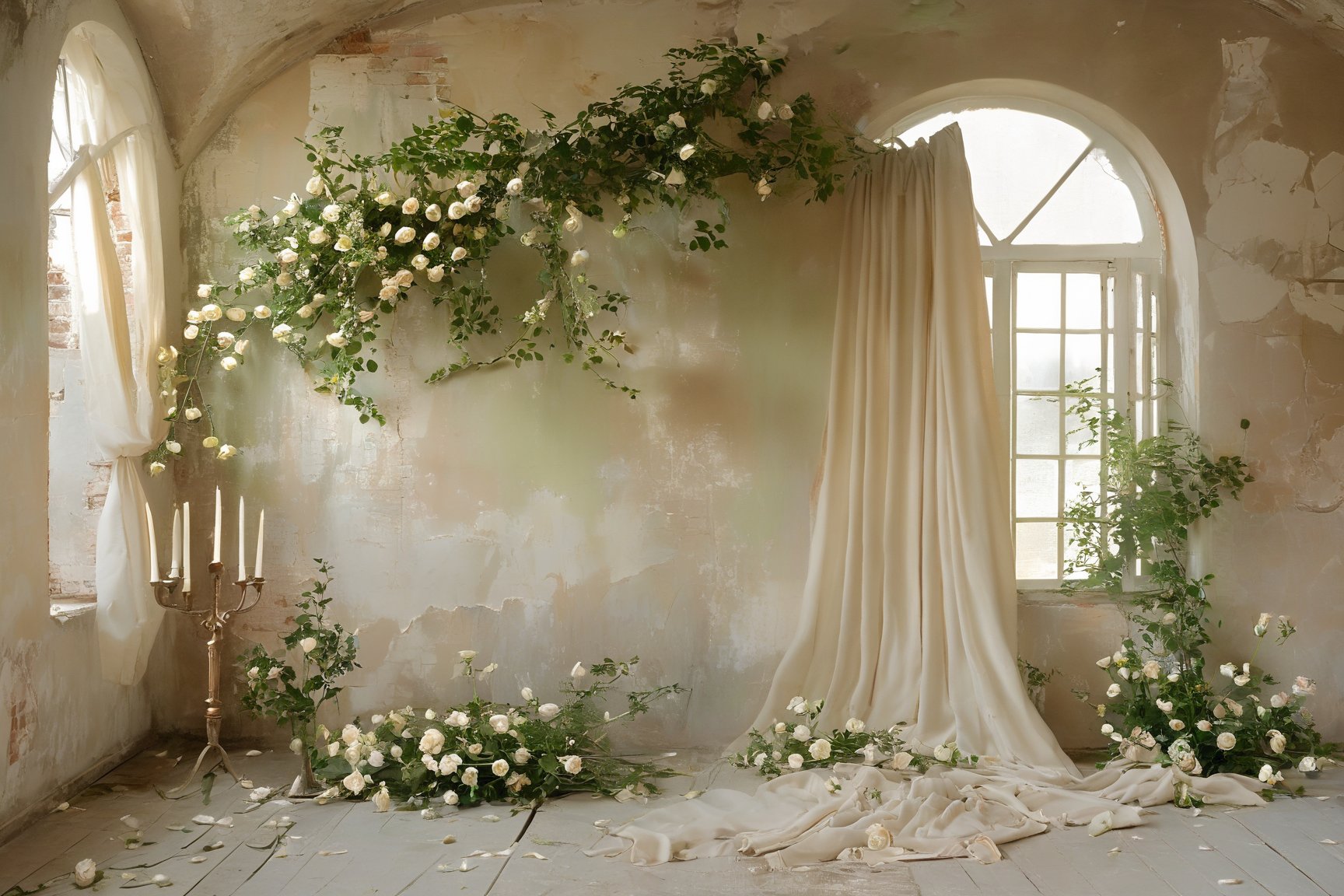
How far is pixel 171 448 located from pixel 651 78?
2492 millimetres

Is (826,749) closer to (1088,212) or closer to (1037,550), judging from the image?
(1037,550)

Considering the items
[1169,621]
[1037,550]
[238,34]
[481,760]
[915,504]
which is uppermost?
[238,34]

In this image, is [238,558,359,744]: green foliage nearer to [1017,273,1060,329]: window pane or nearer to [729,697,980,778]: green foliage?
[729,697,980,778]: green foliage

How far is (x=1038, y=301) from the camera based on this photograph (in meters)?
4.59

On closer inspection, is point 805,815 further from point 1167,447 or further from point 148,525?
point 148,525

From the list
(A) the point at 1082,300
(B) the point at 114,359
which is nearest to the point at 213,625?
(B) the point at 114,359

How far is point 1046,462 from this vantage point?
4.58 metres

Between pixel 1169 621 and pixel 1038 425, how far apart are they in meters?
0.97

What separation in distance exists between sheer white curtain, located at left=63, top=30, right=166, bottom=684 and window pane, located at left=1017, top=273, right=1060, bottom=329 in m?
3.65

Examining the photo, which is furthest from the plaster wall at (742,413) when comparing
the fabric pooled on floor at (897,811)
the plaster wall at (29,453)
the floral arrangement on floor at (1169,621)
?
the plaster wall at (29,453)

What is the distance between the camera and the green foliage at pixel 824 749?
3832mm

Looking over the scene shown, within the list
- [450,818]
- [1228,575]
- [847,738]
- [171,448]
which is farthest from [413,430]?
[1228,575]

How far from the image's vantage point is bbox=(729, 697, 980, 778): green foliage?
151 inches

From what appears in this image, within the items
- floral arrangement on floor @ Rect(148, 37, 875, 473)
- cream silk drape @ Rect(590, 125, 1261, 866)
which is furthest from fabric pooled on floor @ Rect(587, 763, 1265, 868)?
floral arrangement on floor @ Rect(148, 37, 875, 473)
